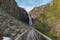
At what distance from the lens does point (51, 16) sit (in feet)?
6.68

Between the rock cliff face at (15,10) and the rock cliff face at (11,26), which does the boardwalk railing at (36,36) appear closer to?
the rock cliff face at (11,26)

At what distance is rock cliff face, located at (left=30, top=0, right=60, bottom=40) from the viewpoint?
6.57ft

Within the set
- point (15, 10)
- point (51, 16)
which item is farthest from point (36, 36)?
point (15, 10)

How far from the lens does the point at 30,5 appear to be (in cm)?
209

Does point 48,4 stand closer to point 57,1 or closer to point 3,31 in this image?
point 57,1

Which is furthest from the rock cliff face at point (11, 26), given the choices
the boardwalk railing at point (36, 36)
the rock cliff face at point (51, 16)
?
the rock cliff face at point (51, 16)

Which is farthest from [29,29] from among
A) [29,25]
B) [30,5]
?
[30,5]

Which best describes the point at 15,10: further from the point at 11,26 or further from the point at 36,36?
the point at 36,36

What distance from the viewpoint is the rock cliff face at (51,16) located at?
78.8 inches

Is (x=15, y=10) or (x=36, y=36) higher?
(x=15, y=10)

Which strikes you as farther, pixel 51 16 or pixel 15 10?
pixel 15 10

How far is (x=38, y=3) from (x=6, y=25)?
1.10ft

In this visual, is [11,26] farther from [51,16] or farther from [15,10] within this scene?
[51,16]

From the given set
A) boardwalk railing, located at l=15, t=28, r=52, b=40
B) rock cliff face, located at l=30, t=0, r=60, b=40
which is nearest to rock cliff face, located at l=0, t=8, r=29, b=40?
boardwalk railing, located at l=15, t=28, r=52, b=40
